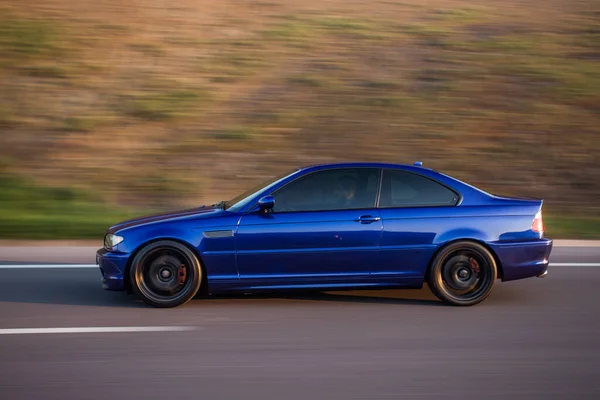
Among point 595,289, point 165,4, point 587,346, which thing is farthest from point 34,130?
point 587,346

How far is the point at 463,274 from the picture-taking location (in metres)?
7.13

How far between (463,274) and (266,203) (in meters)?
1.91

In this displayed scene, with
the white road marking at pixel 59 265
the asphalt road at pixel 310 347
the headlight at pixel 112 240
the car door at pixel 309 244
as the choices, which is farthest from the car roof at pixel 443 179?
the white road marking at pixel 59 265

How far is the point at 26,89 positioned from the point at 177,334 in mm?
11111

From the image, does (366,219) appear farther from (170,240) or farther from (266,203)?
(170,240)

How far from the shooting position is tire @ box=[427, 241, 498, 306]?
7062mm

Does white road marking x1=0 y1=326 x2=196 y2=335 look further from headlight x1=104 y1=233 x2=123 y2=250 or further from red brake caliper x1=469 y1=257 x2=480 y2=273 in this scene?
red brake caliper x1=469 y1=257 x2=480 y2=273

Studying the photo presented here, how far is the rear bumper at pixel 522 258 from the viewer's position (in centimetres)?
707

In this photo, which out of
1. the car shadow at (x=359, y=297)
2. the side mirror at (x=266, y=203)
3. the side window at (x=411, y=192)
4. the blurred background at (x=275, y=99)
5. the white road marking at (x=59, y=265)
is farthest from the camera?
the blurred background at (x=275, y=99)

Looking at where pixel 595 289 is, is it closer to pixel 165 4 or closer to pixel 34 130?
pixel 34 130

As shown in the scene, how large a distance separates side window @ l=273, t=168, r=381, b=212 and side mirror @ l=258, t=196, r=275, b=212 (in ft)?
0.42

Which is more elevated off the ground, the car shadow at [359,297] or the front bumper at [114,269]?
the front bumper at [114,269]

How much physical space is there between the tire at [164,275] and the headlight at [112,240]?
0.74ft

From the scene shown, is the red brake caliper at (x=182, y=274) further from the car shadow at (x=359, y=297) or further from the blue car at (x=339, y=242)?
the car shadow at (x=359, y=297)
